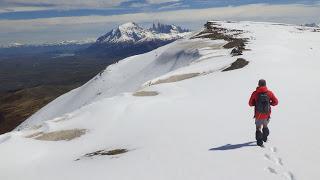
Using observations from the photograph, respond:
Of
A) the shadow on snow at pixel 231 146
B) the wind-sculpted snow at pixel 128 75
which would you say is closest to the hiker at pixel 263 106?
the shadow on snow at pixel 231 146

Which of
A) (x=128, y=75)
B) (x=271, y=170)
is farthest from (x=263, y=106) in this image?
(x=128, y=75)

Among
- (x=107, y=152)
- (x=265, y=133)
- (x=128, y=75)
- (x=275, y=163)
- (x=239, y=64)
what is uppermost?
(x=265, y=133)

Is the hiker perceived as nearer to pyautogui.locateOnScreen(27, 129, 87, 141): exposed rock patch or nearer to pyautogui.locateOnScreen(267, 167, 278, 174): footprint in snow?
pyautogui.locateOnScreen(267, 167, 278, 174): footprint in snow

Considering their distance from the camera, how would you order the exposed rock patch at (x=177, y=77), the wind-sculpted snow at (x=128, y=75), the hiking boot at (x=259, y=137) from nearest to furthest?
the hiking boot at (x=259, y=137) → the exposed rock patch at (x=177, y=77) → the wind-sculpted snow at (x=128, y=75)

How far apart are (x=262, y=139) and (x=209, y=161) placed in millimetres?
2456

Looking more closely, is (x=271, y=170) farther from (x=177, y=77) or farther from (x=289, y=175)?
(x=177, y=77)

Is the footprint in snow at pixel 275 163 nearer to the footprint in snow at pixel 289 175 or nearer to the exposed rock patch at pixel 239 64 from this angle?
the footprint in snow at pixel 289 175

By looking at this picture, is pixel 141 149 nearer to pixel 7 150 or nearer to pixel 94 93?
pixel 7 150

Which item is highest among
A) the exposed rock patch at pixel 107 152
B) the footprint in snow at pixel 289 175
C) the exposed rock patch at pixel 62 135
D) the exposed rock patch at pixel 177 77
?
the footprint in snow at pixel 289 175

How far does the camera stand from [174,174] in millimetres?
15391

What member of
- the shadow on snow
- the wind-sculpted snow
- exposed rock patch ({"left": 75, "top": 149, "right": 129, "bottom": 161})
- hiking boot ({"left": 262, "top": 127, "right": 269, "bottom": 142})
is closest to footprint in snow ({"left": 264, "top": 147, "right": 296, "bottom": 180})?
hiking boot ({"left": 262, "top": 127, "right": 269, "bottom": 142})

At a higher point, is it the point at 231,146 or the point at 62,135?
the point at 231,146

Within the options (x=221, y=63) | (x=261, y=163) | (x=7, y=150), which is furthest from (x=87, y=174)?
(x=221, y=63)

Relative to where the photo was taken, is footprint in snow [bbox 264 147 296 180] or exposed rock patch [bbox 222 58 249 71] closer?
footprint in snow [bbox 264 147 296 180]
